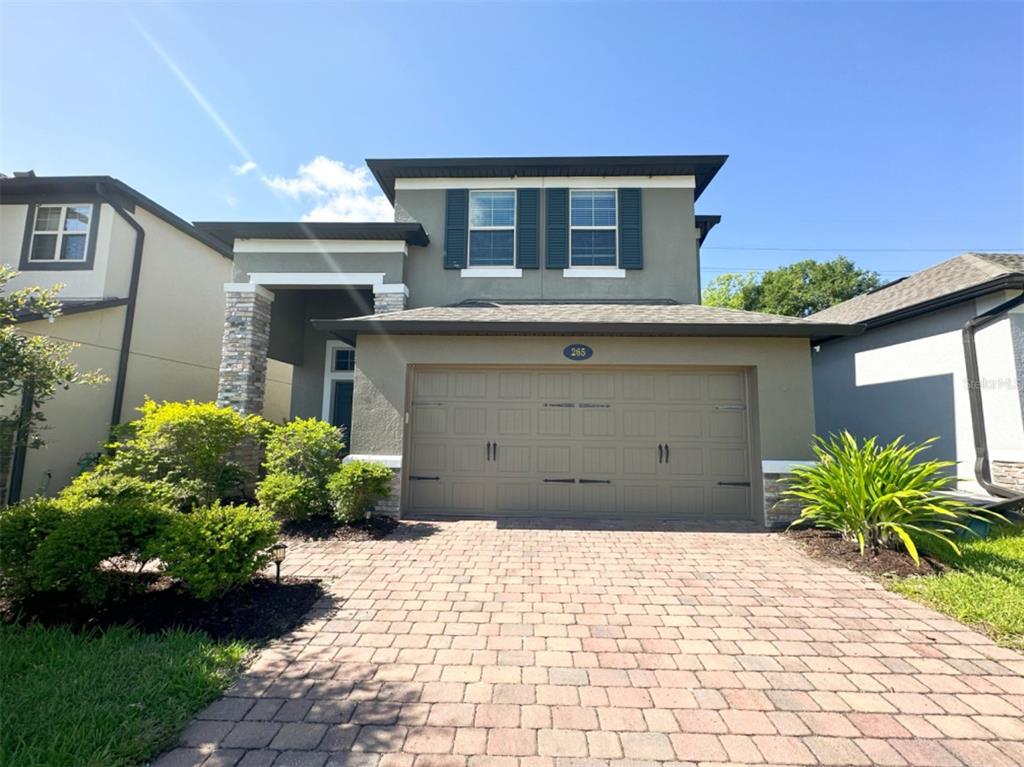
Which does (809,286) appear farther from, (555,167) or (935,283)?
(555,167)

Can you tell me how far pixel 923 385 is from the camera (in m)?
8.63

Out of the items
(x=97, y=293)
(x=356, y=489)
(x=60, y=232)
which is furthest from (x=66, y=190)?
(x=356, y=489)

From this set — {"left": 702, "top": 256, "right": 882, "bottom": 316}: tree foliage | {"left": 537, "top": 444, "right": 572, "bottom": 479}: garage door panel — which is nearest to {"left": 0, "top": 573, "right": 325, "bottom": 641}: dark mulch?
{"left": 537, "top": 444, "right": 572, "bottom": 479}: garage door panel

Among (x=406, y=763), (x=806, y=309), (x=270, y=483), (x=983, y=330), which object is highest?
(x=806, y=309)

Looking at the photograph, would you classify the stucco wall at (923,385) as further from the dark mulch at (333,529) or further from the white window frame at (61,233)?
the white window frame at (61,233)

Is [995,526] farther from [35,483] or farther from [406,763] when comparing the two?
[35,483]

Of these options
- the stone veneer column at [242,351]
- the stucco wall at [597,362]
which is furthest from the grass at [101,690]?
the stone veneer column at [242,351]

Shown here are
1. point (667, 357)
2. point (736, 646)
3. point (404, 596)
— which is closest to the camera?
point (736, 646)

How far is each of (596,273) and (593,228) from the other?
1.02 metres

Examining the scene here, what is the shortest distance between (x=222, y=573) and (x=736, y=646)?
13.4ft

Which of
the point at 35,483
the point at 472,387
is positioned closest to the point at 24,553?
the point at 472,387

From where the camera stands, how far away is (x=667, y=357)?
720 centimetres

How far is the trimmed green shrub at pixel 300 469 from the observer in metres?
6.27

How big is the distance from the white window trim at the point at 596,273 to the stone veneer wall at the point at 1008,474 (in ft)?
22.6
